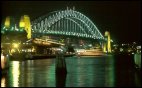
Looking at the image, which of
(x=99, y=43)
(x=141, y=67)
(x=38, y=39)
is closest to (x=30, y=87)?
(x=141, y=67)

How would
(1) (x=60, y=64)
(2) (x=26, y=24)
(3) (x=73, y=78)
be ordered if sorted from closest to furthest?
(3) (x=73, y=78) < (1) (x=60, y=64) < (2) (x=26, y=24)

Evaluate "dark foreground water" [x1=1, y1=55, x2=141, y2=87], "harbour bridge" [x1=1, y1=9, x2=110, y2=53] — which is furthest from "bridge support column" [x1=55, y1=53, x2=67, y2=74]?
"harbour bridge" [x1=1, y1=9, x2=110, y2=53]

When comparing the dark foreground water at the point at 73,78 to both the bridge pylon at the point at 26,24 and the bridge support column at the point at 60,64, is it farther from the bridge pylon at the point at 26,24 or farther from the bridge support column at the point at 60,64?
the bridge pylon at the point at 26,24

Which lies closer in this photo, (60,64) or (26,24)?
(60,64)

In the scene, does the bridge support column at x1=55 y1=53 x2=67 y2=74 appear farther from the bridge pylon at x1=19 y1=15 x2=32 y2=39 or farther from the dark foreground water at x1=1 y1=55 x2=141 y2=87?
the bridge pylon at x1=19 y1=15 x2=32 y2=39

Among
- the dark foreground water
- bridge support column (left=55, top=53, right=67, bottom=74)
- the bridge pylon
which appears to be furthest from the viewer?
the bridge pylon

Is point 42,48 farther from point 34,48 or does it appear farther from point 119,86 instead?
point 119,86

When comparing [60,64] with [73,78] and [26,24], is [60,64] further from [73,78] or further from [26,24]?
[26,24]

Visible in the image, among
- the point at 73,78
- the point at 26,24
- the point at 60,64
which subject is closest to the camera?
the point at 73,78

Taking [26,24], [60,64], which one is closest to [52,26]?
[26,24]

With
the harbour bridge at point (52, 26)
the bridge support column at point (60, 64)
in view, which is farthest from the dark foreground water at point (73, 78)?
the harbour bridge at point (52, 26)

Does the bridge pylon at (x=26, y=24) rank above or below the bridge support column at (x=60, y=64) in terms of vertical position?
above

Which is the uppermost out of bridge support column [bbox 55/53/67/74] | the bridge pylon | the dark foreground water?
the bridge pylon
